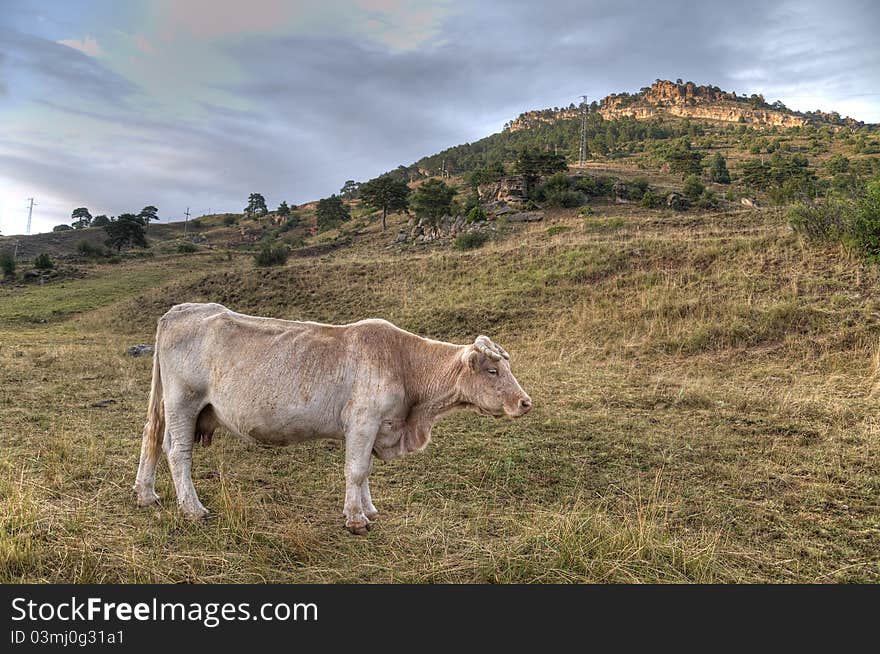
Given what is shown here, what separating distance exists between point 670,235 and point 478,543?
2246 cm

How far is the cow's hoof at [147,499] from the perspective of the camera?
5.34m

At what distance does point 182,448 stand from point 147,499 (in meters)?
0.66

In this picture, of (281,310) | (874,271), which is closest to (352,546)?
(874,271)

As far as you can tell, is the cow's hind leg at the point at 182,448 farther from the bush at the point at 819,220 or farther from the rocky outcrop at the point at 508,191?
the rocky outcrop at the point at 508,191

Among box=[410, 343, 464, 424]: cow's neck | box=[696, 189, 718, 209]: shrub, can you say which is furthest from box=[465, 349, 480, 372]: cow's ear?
box=[696, 189, 718, 209]: shrub

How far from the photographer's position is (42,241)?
3388 inches

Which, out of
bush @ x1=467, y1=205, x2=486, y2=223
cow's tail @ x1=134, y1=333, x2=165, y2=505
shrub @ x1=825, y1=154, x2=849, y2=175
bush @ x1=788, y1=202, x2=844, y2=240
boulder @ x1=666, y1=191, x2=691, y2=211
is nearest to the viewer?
cow's tail @ x1=134, y1=333, x2=165, y2=505

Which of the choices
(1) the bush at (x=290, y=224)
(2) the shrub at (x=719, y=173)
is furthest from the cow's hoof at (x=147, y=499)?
(1) the bush at (x=290, y=224)

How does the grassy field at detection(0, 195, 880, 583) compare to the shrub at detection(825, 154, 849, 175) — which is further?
the shrub at detection(825, 154, 849, 175)

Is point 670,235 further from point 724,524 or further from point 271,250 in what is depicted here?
point 271,250

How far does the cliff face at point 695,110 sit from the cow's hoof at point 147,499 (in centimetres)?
15965

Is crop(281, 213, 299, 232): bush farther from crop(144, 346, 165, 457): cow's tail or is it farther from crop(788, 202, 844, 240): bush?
crop(144, 346, 165, 457): cow's tail

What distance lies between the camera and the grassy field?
4.14m
